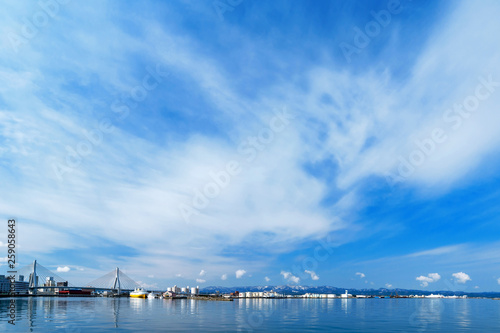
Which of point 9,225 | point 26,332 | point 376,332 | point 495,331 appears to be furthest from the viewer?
point 495,331

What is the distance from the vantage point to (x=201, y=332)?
49.8 metres

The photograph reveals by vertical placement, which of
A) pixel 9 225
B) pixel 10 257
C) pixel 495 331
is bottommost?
pixel 495 331

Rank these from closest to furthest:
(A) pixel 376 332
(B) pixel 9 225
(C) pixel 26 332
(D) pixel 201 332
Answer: (B) pixel 9 225
(C) pixel 26 332
(D) pixel 201 332
(A) pixel 376 332

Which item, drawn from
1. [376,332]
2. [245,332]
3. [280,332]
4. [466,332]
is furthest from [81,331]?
[466,332]

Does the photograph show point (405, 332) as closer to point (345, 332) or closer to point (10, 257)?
point (345, 332)

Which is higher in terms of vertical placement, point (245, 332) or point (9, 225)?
point (9, 225)

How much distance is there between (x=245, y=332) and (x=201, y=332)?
23.7 feet

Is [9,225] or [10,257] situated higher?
[9,225]

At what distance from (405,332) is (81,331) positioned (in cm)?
5489

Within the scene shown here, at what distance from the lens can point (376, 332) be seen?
174ft

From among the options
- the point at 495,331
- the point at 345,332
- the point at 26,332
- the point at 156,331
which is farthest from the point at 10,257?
the point at 495,331

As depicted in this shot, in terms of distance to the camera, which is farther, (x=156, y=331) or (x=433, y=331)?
(x=433, y=331)

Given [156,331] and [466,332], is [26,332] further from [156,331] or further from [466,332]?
[466,332]

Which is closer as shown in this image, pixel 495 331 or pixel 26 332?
pixel 26 332
